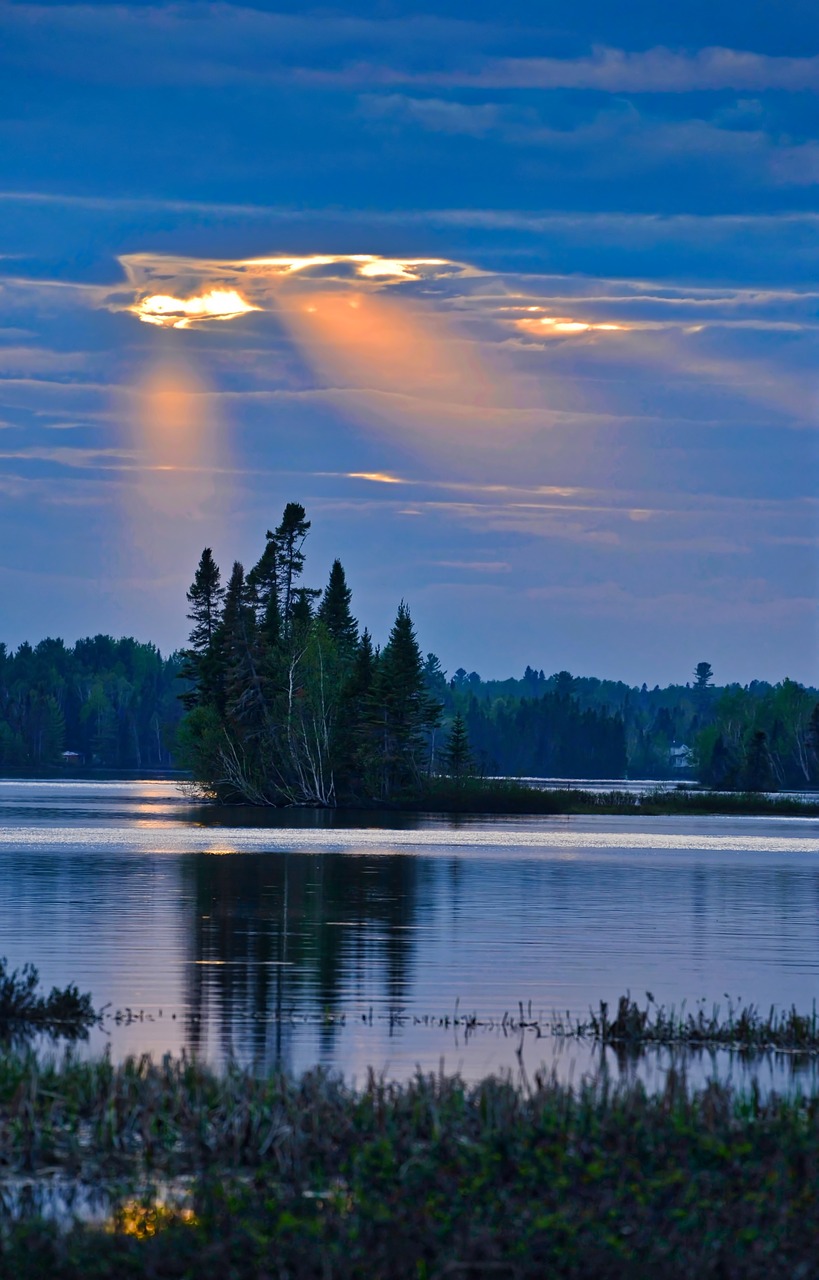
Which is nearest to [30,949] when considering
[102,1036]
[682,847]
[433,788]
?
[102,1036]

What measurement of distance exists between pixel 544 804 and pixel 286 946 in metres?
89.8

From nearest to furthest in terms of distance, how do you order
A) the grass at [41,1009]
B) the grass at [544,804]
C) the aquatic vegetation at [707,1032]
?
the aquatic vegetation at [707,1032] → the grass at [41,1009] → the grass at [544,804]

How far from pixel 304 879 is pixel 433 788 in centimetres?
7473

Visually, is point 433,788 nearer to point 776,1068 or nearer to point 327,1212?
point 776,1068

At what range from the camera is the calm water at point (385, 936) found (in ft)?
73.2

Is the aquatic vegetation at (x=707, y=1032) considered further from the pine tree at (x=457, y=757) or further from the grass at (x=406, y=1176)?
the pine tree at (x=457, y=757)


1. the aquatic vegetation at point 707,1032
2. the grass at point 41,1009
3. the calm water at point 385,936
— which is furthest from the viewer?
the calm water at point 385,936

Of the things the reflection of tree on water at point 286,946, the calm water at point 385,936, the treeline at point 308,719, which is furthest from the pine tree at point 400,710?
the reflection of tree on water at point 286,946

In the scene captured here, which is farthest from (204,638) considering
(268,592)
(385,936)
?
(385,936)

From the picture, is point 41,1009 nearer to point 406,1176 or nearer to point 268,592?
point 406,1176

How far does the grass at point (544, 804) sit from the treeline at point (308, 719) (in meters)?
1.94

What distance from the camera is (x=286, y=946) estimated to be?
109ft

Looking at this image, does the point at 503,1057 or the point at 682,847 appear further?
the point at 682,847

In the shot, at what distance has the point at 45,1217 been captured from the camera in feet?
41.1
